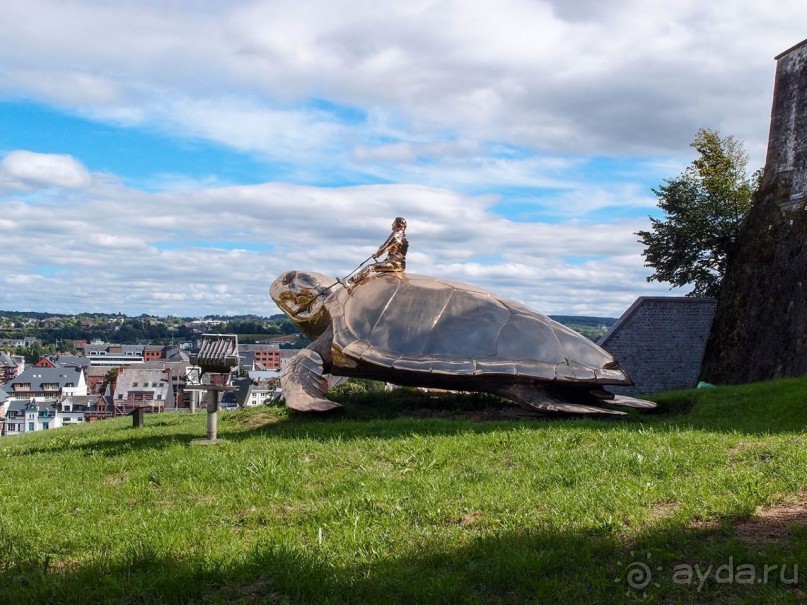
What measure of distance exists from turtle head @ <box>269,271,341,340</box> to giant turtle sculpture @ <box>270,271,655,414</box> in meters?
0.86

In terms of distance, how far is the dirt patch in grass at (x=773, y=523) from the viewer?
5.22 m

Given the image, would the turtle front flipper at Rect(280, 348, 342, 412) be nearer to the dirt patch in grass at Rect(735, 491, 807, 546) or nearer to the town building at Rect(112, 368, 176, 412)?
the dirt patch in grass at Rect(735, 491, 807, 546)

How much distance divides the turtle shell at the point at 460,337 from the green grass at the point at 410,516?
1.51 m

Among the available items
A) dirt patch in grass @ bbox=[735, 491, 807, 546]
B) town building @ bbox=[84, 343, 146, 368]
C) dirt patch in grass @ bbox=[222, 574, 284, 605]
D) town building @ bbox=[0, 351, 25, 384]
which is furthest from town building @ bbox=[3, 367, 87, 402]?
dirt patch in grass @ bbox=[735, 491, 807, 546]

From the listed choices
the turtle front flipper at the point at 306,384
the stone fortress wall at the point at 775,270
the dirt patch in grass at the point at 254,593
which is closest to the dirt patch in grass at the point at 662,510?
the dirt patch in grass at the point at 254,593

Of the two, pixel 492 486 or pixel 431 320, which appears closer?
pixel 492 486

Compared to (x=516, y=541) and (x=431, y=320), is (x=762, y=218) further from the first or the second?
(x=516, y=541)

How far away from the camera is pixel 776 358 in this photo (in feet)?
74.0

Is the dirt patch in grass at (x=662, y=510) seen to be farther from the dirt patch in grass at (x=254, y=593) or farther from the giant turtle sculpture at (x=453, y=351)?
the giant turtle sculpture at (x=453, y=351)

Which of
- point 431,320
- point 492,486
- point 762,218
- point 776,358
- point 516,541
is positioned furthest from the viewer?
point 762,218

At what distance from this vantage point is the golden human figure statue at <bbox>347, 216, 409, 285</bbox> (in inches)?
545

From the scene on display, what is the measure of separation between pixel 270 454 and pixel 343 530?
291cm

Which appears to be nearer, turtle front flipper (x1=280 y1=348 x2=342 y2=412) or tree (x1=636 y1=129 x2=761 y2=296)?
turtle front flipper (x1=280 y1=348 x2=342 y2=412)

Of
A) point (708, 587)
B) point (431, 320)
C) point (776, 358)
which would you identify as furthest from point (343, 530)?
point (776, 358)
